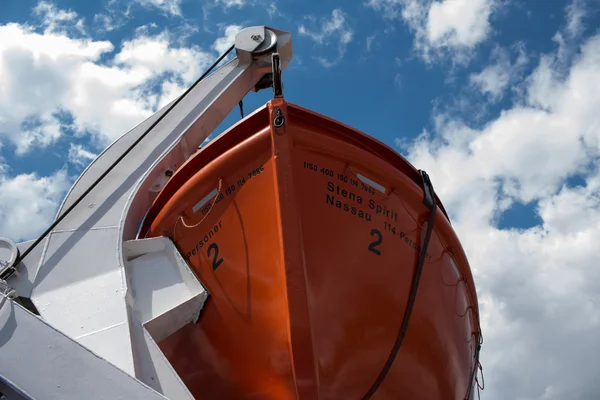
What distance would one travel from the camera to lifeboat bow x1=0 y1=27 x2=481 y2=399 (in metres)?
3.88

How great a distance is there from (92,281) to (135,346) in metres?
0.63

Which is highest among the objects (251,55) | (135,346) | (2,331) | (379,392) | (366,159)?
(251,55)

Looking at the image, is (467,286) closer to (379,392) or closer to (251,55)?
(379,392)

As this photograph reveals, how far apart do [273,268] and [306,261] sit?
24cm

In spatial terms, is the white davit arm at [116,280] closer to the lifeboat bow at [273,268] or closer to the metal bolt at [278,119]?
the lifeboat bow at [273,268]

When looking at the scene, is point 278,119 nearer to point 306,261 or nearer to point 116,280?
point 306,261

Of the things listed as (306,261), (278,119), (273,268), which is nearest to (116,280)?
(273,268)

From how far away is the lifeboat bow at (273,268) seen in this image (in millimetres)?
3881

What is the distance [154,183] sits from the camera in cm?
505

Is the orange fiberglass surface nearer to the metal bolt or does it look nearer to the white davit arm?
the metal bolt

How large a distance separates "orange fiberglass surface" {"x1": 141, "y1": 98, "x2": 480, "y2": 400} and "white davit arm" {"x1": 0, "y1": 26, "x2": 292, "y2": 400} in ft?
0.99

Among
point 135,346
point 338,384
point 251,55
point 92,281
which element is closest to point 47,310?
point 92,281

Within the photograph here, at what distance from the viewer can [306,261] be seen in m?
3.92

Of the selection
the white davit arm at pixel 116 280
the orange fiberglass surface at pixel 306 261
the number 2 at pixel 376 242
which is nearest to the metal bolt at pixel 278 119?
the orange fiberglass surface at pixel 306 261
